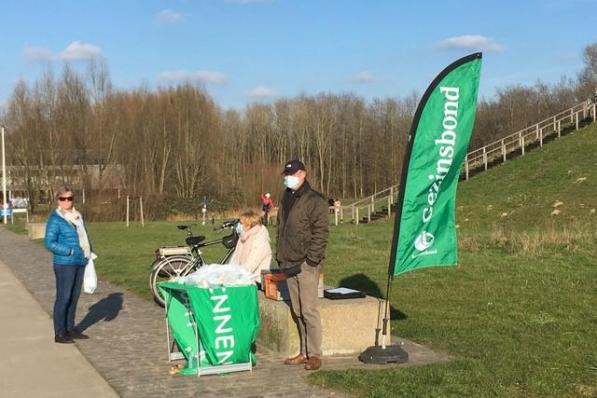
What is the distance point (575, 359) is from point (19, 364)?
225 inches

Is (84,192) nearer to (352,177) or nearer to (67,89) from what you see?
(67,89)

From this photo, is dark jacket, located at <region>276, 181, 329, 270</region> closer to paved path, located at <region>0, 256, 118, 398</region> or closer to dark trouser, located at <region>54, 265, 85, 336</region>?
paved path, located at <region>0, 256, 118, 398</region>

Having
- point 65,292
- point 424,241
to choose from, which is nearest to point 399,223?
point 424,241

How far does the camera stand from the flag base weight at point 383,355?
7.10m

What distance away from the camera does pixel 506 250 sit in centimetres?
1803

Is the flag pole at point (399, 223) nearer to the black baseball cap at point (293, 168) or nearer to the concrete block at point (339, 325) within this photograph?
the concrete block at point (339, 325)

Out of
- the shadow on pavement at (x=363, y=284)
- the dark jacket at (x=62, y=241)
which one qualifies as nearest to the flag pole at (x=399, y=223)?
the shadow on pavement at (x=363, y=284)

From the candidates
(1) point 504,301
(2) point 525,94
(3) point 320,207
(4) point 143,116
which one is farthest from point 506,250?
(2) point 525,94

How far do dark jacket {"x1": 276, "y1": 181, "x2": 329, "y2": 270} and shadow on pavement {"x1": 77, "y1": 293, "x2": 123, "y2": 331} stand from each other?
408cm

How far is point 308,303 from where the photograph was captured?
6.99 meters

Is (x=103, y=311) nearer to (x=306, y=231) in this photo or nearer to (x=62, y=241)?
(x=62, y=241)

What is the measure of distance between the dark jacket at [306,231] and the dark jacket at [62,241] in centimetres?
299

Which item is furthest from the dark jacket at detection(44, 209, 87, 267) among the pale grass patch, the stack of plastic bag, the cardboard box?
the pale grass patch

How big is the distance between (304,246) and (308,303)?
1.88 ft
